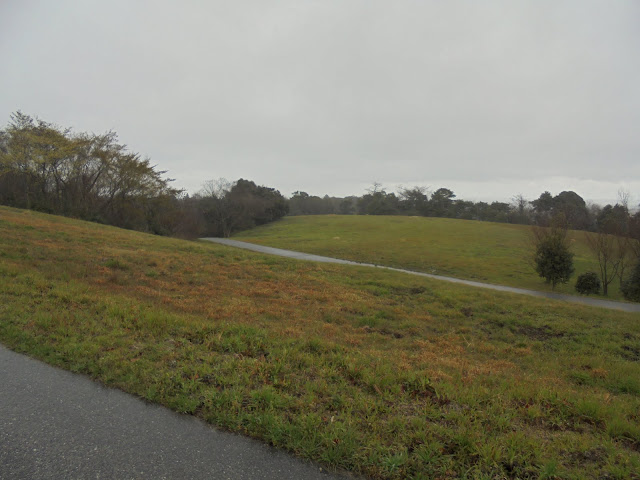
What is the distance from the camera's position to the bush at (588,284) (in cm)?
1983

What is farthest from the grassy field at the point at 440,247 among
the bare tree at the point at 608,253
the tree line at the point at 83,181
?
the tree line at the point at 83,181

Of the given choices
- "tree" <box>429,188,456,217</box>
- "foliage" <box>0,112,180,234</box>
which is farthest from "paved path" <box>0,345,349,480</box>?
"tree" <box>429,188,456,217</box>

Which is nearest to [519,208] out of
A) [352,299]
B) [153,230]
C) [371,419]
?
[153,230]

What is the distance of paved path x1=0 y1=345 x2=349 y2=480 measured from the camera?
229 cm

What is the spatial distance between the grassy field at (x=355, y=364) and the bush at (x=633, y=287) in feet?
46.9

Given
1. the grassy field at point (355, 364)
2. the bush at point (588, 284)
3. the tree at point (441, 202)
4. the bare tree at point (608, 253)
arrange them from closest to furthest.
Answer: the grassy field at point (355, 364) → the bush at point (588, 284) → the bare tree at point (608, 253) → the tree at point (441, 202)

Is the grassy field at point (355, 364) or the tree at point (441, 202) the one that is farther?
the tree at point (441, 202)

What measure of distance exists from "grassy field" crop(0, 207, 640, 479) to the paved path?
0.15 meters

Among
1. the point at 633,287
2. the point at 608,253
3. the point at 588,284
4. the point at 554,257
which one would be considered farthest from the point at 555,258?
the point at 608,253

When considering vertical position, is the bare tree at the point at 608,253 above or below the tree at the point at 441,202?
below

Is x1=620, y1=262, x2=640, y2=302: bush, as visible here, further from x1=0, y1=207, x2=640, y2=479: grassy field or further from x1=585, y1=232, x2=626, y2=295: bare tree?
x1=0, y1=207, x2=640, y2=479: grassy field

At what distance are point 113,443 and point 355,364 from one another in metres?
2.48

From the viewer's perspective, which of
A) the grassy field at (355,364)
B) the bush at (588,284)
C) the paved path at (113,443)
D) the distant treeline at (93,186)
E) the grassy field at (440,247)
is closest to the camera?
the paved path at (113,443)

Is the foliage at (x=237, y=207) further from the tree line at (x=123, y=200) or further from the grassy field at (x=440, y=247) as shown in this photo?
the tree line at (x=123, y=200)
